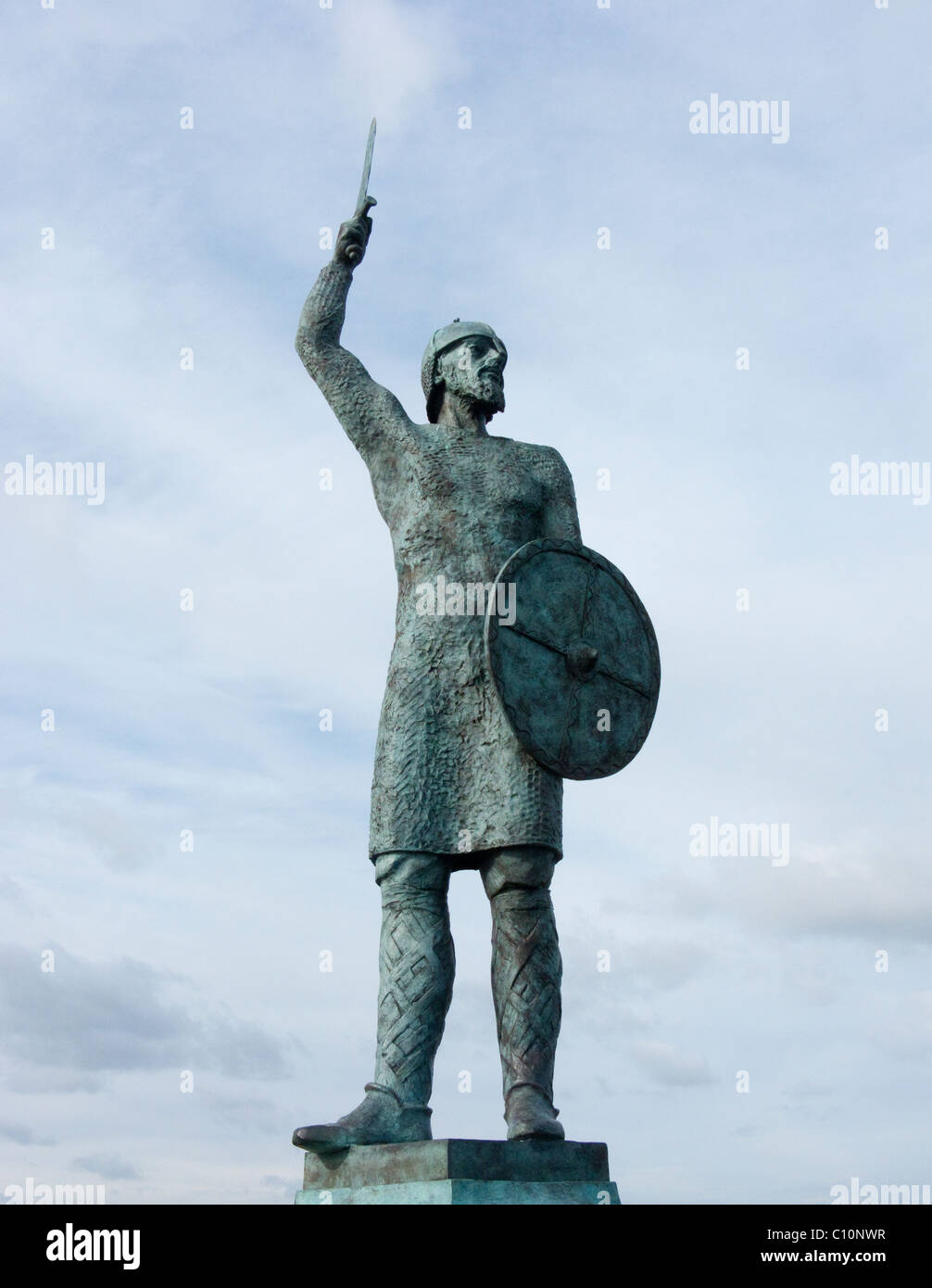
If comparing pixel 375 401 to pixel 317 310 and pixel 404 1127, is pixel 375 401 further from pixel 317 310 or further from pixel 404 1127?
pixel 404 1127

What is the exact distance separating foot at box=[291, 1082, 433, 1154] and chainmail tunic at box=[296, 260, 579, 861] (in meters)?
1.08

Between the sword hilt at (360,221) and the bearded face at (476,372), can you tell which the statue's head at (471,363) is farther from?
the sword hilt at (360,221)

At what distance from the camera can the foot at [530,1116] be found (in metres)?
7.47

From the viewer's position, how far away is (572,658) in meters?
7.96

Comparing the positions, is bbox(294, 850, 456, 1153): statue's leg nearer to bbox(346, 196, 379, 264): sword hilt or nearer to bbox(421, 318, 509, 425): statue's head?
bbox(421, 318, 509, 425): statue's head

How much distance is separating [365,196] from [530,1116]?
14.1 ft

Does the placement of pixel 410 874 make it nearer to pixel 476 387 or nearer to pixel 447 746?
pixel 447 746

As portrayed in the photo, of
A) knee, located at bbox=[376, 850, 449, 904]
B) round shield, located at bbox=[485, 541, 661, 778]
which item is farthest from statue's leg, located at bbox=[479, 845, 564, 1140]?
round shield, located at bbox=[485, 541, 661, 778]

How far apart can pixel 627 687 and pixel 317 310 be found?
2305 millimetres

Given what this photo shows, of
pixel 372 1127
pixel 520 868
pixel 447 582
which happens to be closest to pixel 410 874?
pixel 520 868

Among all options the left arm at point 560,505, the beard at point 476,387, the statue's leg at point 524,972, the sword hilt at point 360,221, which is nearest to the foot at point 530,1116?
the statue's leg at point 524,972

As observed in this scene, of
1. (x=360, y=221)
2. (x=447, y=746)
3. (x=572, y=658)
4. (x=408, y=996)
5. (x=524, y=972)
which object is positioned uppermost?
(x=360, y=221)
